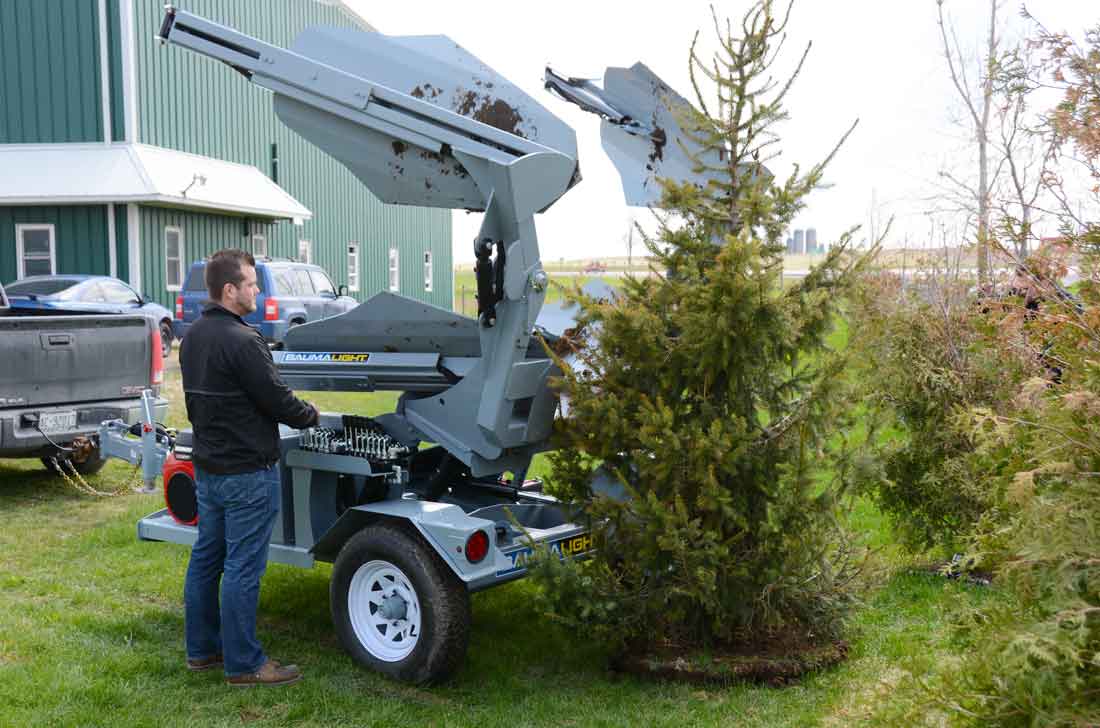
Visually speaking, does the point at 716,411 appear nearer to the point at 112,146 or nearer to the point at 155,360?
the point at 155,360

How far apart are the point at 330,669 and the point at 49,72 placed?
2104 centimetres

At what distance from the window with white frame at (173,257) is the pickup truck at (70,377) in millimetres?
15121

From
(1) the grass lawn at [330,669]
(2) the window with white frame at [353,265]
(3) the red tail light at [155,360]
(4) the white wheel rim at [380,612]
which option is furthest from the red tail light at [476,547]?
(2) the window with white frame at [353,265]

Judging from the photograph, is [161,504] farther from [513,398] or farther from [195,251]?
[195,251]

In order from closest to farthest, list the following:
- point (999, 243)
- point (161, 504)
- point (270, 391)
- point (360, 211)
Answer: point (999, 243) < point (270, 391) < point (161, 504) < point (360, 211)

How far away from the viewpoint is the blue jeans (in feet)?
16.6

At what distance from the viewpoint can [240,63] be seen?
561 centimetres

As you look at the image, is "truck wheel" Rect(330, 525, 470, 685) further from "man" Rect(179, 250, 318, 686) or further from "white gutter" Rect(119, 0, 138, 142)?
"white gutter" Rect(119, 0, 138, 142)

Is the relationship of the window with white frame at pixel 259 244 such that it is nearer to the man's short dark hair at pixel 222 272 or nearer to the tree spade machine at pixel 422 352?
the tree spade machine at pixel 422 352

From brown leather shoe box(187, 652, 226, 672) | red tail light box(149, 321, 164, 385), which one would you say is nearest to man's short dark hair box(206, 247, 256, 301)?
brown leather shoe box(187, 652, 226, 672)

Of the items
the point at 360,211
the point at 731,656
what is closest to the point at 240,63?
the point at 731,656

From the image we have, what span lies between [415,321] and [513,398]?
82 cm

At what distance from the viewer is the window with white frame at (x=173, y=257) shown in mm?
23672

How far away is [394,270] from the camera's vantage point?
3562cm
